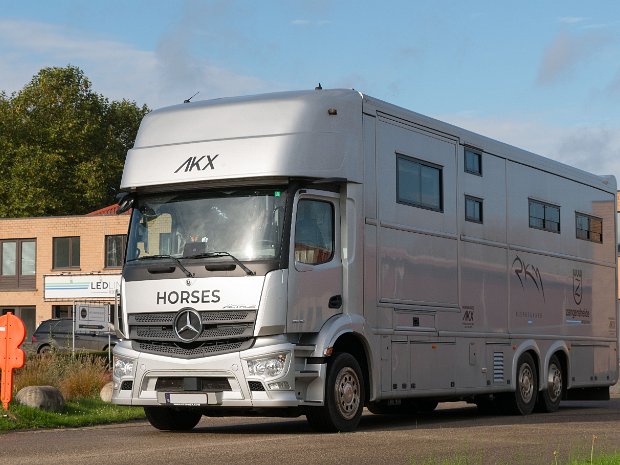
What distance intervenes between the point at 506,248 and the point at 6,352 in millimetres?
7252

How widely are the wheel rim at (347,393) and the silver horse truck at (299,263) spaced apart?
0.02 m

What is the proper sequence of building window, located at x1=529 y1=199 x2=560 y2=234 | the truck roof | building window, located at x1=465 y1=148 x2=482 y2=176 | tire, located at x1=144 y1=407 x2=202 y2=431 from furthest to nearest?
building window, located at x1=529 y1=199 x2=560 y2=234, building window, located at x1=465 y1=148 x2=482 y2=176, tire, located at x1=144 y1=407 x2=202 y2=431, the truck roof

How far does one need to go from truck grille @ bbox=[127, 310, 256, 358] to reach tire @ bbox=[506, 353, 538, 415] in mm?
6460

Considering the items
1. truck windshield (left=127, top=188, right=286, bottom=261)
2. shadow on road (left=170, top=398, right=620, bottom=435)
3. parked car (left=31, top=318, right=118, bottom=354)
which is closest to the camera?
truck windshield (left=127, top=188, right=286, bottom=261)

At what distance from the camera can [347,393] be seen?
575 inches

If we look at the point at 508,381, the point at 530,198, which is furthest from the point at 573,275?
the point at 508,381

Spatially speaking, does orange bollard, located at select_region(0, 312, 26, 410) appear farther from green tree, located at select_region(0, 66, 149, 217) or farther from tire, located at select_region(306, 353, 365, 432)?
green tree, located at select_region(0, 66, 149, 217)

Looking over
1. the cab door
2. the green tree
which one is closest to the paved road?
the cab door

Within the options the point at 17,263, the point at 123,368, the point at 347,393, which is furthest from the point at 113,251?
the point at 347,393

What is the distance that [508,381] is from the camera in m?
18.6

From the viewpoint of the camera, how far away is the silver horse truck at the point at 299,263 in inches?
547

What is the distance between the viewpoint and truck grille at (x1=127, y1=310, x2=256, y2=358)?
45.2 feet

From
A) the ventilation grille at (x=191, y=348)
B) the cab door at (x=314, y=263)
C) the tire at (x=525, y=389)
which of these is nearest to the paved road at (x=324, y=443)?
the tire at (x=525, y=389)

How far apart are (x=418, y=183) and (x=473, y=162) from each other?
1.87 metres
